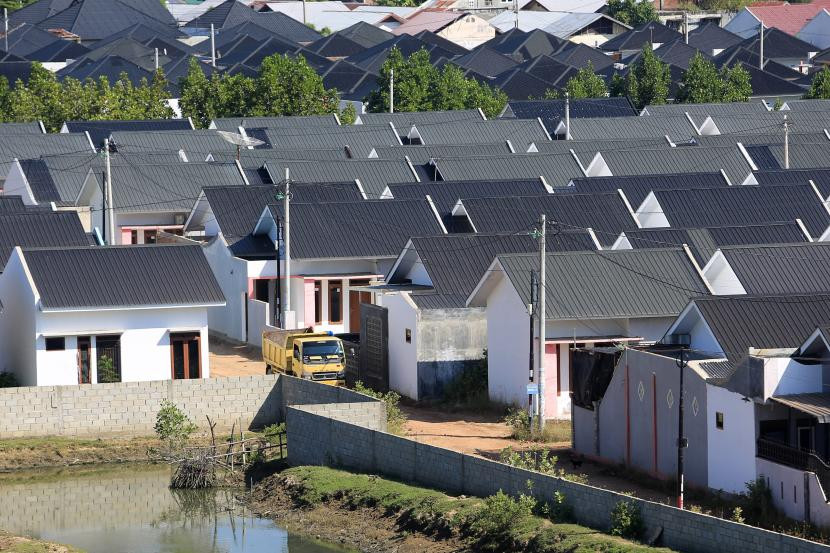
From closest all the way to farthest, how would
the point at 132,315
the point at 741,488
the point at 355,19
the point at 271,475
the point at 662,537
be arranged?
the point at 662,537 < the point at 741,488 < the point at 271,475 < the point at 132,315 < the point at 355,19

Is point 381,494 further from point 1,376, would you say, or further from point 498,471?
point 1,376

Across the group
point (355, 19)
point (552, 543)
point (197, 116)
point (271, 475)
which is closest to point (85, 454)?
point (271, 475)

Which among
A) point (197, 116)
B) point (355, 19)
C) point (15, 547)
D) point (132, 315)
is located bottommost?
point (15, 547)

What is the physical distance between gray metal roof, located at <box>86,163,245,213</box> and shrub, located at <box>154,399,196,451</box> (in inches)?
933

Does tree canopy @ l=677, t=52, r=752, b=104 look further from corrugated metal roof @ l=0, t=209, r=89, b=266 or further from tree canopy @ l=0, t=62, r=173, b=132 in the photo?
corrugated metal roof @ l=0, t=209, r=89, b=266

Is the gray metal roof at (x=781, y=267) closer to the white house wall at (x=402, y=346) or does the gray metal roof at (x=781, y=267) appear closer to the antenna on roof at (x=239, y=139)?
the white house wall at (x=402, y=346)

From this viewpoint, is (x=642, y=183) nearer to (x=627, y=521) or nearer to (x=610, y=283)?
(x=610, y=283)

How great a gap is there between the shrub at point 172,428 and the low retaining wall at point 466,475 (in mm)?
2363

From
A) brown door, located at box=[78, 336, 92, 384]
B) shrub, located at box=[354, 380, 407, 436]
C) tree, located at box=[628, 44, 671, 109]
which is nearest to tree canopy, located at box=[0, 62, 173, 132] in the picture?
tree, located at box=[628, 44, 671, 109]

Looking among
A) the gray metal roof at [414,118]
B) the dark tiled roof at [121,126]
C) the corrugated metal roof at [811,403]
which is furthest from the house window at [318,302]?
the gray metal roof at [414,118]

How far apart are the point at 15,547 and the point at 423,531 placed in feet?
22.1

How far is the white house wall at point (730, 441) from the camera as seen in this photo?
29219 millimetres

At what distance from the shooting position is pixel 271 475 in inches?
1368

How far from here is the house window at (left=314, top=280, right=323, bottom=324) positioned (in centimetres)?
4920
